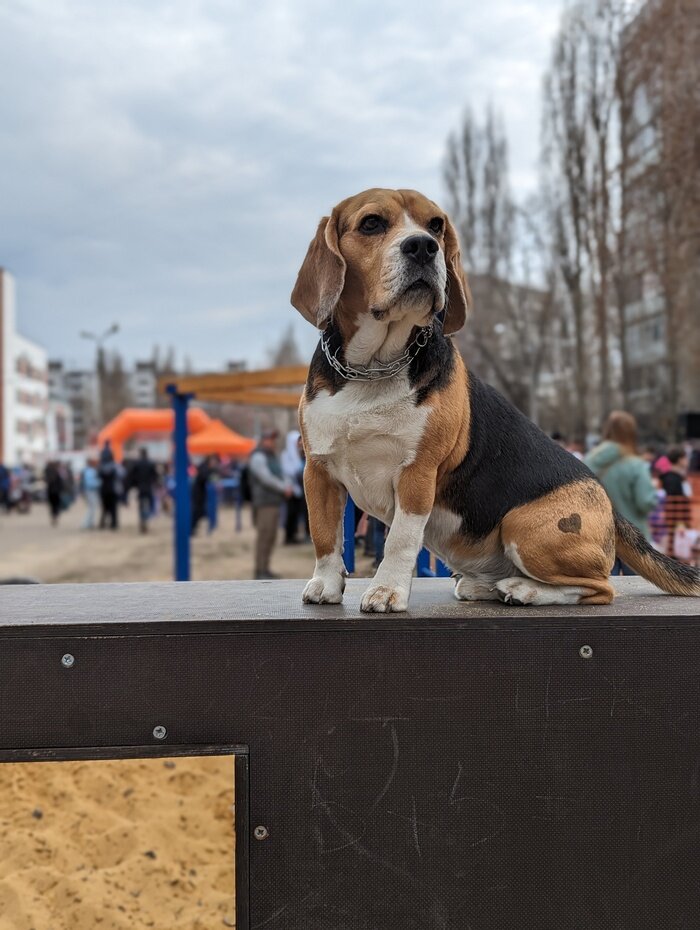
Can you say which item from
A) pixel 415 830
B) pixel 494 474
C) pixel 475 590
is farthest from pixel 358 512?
pixel 415 830

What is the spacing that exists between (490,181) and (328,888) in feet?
115

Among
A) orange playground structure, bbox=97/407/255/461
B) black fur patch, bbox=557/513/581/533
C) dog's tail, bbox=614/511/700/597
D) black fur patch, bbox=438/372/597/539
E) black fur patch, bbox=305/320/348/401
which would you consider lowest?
Result: dog's tail, bbox=614/511/700/597

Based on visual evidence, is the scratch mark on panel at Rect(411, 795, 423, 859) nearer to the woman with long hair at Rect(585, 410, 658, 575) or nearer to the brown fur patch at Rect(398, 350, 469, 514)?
the brown fur patch at Rect(398, 350, 469, 514)

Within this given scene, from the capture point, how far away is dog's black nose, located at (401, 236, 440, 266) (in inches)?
81.9

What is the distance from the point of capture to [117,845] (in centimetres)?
355

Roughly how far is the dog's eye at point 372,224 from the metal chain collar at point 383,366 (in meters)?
0.29

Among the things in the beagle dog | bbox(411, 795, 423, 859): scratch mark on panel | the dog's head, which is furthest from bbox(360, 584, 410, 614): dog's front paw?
the dog's head

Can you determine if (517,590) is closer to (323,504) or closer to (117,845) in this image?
(323,504)

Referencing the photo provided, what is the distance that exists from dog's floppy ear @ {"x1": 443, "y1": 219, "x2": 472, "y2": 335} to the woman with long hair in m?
3.95

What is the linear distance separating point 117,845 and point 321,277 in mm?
2690

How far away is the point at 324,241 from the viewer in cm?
222

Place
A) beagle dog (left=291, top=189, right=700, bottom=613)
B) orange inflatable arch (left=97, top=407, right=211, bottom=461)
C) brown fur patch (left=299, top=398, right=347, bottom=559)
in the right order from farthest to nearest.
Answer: orange inflatable arch (left=97, top=407, right=211, bottom=461) < brown fur patch (left=299, top=398, right=347, bottom=559) < beagle dog (left=291, top=189, right=700, bottom=613)

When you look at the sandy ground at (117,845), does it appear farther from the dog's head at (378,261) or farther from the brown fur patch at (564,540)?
the dog's head at (378,261)

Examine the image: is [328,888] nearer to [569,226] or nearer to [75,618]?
[75,618]
